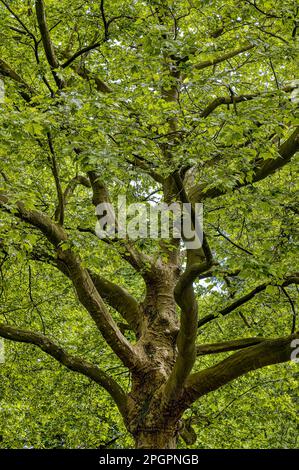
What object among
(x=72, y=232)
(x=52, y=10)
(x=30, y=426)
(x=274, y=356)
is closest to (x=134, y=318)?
(x=72, y=232)

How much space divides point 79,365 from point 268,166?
402 centimetres

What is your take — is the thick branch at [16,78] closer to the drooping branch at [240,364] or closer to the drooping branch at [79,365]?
the drooping branch at [79,365]

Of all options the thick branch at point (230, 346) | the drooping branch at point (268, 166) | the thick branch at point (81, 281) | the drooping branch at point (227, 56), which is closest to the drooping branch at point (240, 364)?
the thick branch at point (230, 346)

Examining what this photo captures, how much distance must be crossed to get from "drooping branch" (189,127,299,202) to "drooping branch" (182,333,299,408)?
2.05 metres

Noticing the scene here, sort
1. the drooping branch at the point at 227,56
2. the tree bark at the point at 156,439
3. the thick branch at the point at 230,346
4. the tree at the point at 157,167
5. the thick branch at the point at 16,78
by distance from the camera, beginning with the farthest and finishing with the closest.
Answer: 1. the drooping branch at the point at 227,56
2. the thick branch at the point at 16,78
3. the thick branch at the point at 230,346
4. the tree bark at the point at 156,439
5. the tree at the point at 157,167

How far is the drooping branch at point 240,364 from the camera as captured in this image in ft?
22.5

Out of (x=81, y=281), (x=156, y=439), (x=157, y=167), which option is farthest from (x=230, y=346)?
(x=157, y=167)

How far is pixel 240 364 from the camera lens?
714cm

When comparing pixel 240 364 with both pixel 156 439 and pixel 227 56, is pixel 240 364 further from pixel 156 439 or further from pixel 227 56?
pixel 227 56

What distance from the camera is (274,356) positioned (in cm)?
693

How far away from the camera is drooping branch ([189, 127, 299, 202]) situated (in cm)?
720

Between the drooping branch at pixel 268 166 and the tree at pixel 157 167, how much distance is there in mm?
30

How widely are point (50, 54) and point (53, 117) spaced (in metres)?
1.81

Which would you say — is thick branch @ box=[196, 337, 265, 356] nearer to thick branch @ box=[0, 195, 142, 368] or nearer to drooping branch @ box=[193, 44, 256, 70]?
thick branch @ box=[0, 195, 142, 368]
